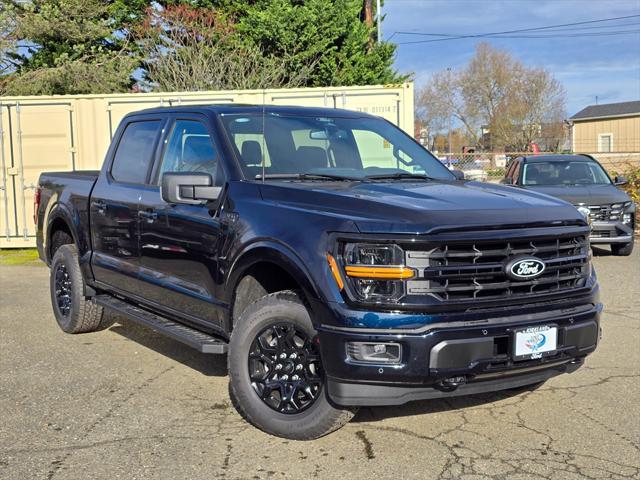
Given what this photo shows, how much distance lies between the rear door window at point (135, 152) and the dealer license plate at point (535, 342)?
310cm

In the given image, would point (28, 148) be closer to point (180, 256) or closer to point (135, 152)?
point (135, 152)

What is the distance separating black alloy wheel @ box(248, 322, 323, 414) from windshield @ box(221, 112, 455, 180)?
1.08m

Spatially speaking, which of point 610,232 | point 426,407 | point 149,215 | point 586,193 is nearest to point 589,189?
point 586,193

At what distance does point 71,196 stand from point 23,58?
19493 mm

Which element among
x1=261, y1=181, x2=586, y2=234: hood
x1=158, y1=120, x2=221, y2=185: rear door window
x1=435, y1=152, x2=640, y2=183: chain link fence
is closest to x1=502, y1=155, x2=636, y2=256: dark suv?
x1=435, y1=152, x2=640, y2=183: chain link fence

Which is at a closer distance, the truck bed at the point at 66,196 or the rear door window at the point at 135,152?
the rear door window at the point at 135,152

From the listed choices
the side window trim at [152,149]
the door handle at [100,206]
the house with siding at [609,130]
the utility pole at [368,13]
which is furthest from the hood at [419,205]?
the house with siding at [609,130]

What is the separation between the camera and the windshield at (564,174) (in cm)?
1237

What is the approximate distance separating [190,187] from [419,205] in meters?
1.51

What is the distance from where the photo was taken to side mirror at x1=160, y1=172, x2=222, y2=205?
4480 mm

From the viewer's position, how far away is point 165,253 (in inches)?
199

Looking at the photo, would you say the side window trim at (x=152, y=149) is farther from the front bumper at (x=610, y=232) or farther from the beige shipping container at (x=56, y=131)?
the front bumper at (x=610, y=232)

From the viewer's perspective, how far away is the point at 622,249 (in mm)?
11992

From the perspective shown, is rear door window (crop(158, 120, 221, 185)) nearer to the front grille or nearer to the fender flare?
the fender flare
